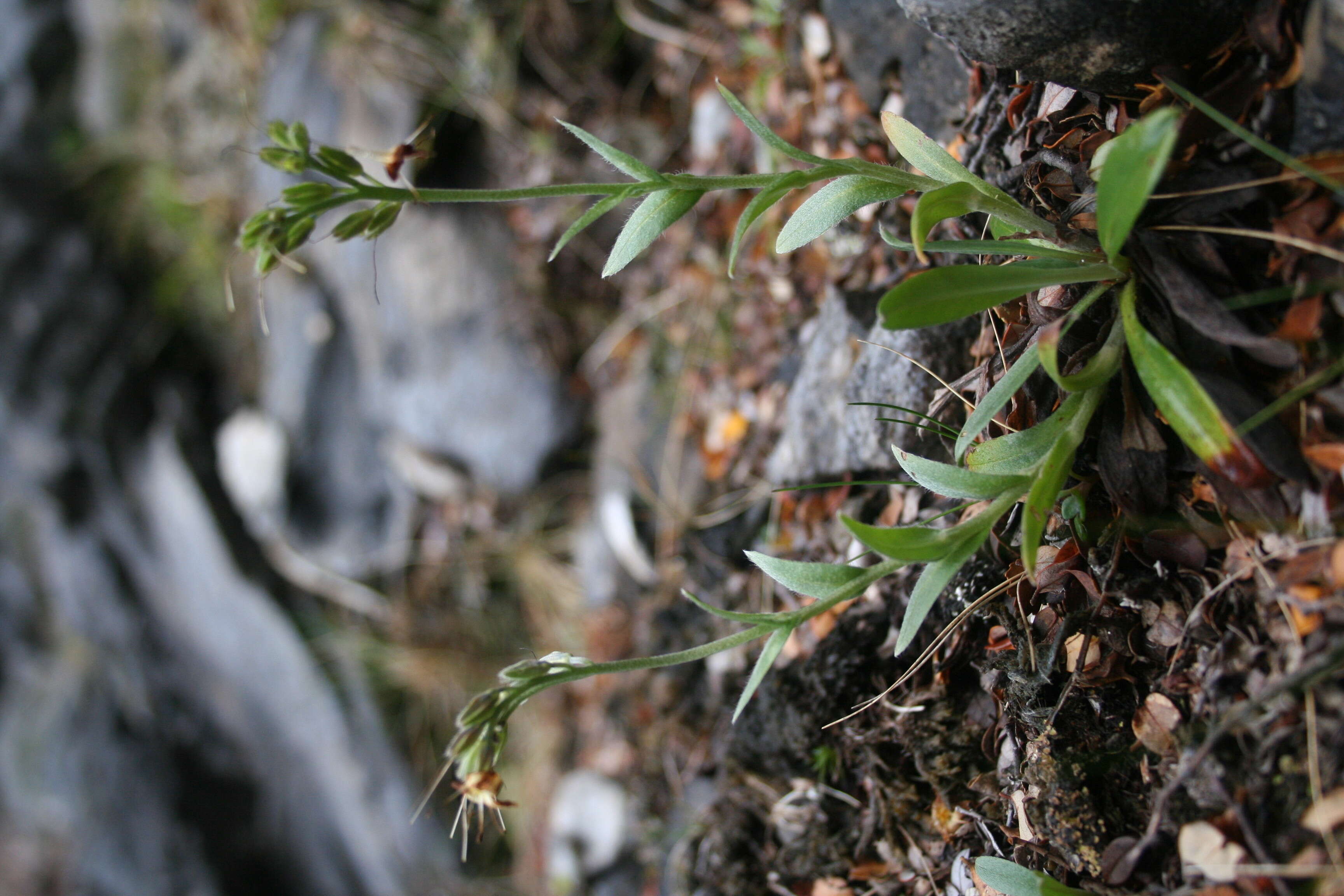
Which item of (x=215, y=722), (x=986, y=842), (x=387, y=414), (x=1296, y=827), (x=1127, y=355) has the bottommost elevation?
(x=215, y=722)

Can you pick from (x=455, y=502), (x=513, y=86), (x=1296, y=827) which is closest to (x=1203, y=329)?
(x=1296, y=827)

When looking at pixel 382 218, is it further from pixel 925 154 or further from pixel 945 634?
pixel 945 634

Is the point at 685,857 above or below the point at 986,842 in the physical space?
below

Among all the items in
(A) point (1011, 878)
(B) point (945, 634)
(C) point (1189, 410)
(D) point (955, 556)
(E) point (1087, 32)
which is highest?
(E) point (1087, 32)

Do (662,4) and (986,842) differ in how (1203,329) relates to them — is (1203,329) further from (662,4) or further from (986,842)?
(662,4)

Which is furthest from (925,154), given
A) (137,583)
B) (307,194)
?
(137,583)

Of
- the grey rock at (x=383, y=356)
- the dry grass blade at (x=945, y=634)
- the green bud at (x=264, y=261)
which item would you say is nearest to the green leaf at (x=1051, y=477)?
the dry grass blade at (x=945, y=634)
